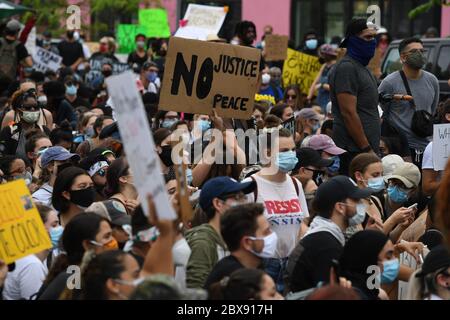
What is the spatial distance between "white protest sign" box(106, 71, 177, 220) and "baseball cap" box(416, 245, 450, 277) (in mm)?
1809

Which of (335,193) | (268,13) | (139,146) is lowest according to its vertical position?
(268,13)

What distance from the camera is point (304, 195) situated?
8.70 metres

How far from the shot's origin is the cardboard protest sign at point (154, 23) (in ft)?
91.6

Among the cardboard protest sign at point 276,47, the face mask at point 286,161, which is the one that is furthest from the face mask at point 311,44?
the face mask at point 286,161

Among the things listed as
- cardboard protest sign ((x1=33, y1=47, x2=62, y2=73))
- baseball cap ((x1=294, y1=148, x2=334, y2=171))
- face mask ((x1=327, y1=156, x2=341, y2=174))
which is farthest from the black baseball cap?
cardboard protest sign ((x1=33, y1=47, x2=62, y2=73))

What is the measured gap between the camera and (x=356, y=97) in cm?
1012

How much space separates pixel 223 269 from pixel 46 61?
16.1m

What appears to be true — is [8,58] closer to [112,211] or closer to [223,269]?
[112,211]

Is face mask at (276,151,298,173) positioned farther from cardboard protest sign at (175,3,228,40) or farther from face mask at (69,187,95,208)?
cardboard protest sign at (175,3,228,40)

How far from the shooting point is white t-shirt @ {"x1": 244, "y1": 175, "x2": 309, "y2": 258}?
26.5ft

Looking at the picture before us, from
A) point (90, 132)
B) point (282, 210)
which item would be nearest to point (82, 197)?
point (282, 210)

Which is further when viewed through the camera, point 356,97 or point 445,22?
point 445,22

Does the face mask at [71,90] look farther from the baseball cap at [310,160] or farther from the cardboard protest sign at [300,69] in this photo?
the baseball cap at [310,160]

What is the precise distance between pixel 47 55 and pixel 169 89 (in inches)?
512
